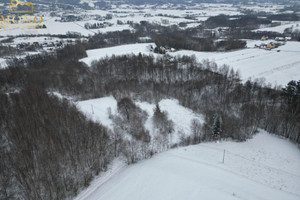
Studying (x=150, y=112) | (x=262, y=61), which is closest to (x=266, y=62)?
(x=262, y=61)

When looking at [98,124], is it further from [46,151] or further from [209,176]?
[209,176]

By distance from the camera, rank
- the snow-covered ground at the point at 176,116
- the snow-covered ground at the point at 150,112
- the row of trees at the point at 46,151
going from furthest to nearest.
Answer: the snow-covered ground at the point at 150,112 < the snow-covered ground at the point at 176,116 < the row of trees at the point at 46,151

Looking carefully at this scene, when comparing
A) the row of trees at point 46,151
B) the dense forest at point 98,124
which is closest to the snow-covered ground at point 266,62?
the dense forest at point 98,124

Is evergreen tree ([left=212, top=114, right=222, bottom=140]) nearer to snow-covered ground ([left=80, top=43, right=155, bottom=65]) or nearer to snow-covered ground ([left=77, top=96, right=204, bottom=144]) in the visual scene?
snow-covered ground ([left=77, top=96, right=204, bottom=144])

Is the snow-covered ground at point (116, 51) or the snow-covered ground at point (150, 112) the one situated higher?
the snow-covered ground at point (116, 51)

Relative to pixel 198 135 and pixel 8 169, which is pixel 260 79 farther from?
pixel 8 169

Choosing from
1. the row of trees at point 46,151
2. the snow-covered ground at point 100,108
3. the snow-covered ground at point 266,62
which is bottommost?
the snow-covered ground at point 100,108

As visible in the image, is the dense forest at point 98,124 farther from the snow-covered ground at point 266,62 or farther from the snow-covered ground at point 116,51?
the snow-covered ground at point 116,51

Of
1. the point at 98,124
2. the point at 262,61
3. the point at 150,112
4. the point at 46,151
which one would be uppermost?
the point at 262,61
